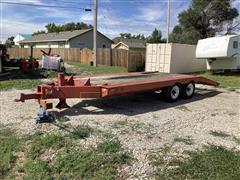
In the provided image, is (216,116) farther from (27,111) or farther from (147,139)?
(27,111)

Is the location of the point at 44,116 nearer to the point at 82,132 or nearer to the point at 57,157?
the point at 82,132

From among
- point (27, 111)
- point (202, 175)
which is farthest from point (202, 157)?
point (27, 111)

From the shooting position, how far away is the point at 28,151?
4629mm

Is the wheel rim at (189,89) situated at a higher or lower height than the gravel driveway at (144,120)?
higher

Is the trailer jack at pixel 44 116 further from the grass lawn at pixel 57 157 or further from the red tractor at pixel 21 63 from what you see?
the red tractor at pixel 21 63

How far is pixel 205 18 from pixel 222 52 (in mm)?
17291

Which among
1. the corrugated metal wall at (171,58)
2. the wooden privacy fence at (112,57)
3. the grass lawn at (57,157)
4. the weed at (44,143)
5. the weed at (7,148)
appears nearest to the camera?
the grass lawn at (57,157)

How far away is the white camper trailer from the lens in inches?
634

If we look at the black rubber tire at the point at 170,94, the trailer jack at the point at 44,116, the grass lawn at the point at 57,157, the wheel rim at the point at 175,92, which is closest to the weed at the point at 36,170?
the grass lawn at the point at 57,157

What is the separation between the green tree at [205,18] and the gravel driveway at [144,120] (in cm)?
2426

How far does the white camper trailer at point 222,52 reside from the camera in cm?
1609

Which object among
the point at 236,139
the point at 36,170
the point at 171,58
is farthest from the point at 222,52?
the point at 36,170

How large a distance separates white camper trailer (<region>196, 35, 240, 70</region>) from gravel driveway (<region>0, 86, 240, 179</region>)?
740 cm

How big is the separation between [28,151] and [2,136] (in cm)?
97
